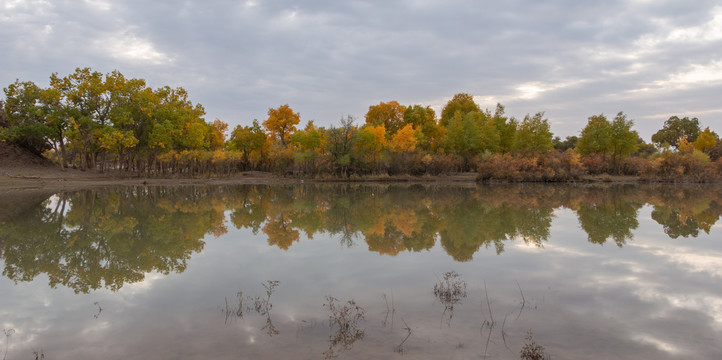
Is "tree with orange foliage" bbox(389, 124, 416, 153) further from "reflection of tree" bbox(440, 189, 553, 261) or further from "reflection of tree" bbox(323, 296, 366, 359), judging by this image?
"reflection of tree" bbox(323, 296, 366, 359)

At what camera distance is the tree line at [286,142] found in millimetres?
42625

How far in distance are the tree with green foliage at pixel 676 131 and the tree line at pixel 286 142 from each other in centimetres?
2064

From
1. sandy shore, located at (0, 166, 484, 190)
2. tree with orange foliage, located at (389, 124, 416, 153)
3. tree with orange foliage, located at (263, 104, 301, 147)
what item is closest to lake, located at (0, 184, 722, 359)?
sandy shore, located at (0, 166, 484, 190)

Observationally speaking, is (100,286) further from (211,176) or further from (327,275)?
(211,176)

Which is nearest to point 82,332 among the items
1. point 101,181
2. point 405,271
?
point 405,271

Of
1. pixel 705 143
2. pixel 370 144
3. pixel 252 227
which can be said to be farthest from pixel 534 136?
pixel 252 227

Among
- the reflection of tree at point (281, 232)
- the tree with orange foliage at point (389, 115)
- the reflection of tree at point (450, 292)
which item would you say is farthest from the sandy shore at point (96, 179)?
the reflection of tree at point (450, 292)

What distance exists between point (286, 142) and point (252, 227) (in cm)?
4920

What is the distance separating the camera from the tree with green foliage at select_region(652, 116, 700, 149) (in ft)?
285

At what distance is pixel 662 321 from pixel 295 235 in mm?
10649

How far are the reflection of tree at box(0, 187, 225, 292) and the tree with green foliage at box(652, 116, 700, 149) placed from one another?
324 ft

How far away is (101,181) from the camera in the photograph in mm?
41000

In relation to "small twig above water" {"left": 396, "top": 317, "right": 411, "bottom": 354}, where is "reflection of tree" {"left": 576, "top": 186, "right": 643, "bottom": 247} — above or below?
above

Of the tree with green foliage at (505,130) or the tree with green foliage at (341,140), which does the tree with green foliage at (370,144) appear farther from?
the tree with green foliage at (505,130)
